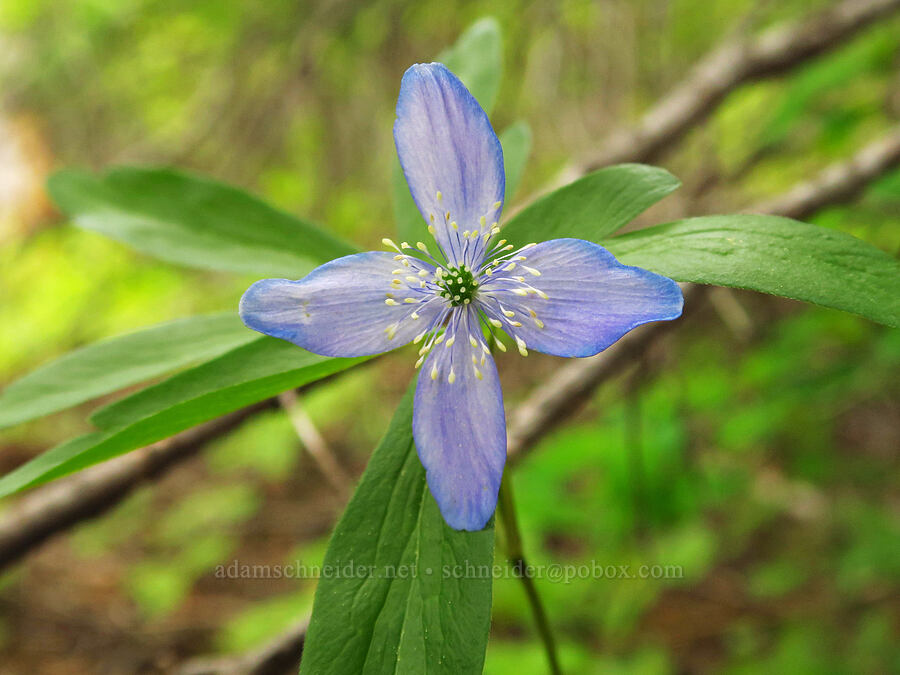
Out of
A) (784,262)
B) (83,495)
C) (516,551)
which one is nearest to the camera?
(784,262)

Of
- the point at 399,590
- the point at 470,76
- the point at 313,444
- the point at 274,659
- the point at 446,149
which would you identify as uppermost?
the point at 470,76

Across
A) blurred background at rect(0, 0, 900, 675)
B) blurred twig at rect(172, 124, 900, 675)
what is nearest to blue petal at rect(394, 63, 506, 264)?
blurred twig at rect(172, 124, 900, 675)

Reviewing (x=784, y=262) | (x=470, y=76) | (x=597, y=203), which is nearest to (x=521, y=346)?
(x=597, y=203)

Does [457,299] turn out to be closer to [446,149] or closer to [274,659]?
[446,149]

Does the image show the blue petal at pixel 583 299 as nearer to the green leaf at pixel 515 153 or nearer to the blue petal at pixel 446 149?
the blue petal at pixel 446 149

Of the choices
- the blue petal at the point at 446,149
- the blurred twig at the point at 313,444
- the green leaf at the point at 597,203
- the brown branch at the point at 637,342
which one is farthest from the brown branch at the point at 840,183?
the blurred twig at the point at 313,444

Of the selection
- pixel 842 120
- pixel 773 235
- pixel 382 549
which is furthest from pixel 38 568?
pixel 842 120

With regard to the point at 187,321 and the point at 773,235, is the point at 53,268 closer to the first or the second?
the point at 187,321

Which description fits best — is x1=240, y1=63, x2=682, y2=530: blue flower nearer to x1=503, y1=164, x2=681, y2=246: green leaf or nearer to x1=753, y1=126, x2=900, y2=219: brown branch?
x1=503, y1=164, x2=681, y2=246: green leaf
